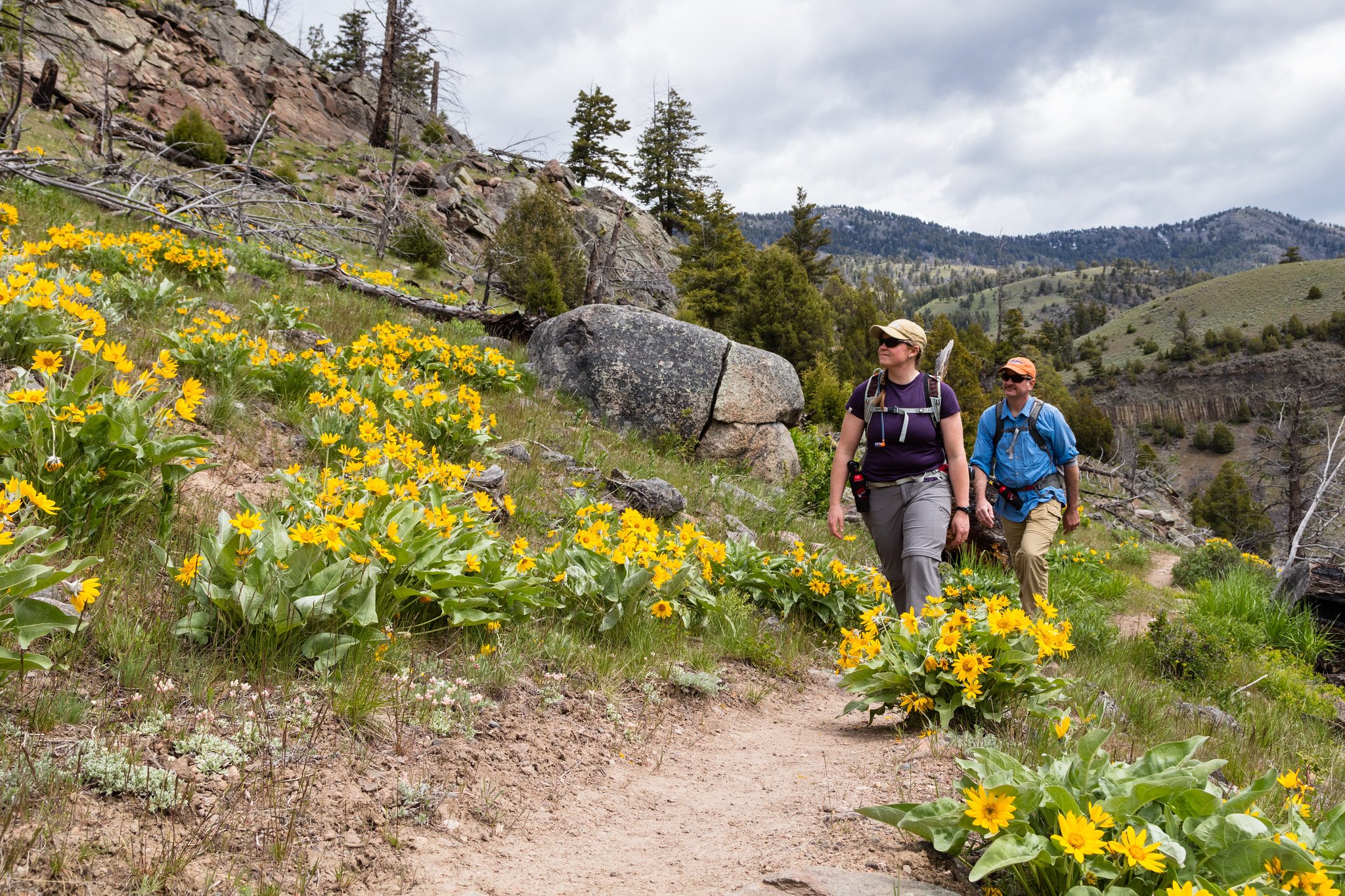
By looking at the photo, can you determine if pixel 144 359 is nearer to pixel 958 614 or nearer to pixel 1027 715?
pixel 958 614

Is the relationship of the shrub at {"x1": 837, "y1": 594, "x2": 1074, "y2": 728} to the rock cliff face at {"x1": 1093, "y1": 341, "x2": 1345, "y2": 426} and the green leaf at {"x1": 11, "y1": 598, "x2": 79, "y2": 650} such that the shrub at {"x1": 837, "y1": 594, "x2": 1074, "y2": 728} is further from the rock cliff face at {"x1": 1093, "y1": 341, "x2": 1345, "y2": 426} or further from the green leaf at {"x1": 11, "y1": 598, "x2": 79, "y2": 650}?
the rock cliff face at {"x1": 1093, "y1": 341, "x2": 1345, "y2": 426}

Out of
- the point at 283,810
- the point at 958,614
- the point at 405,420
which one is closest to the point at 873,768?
the point at 958,614

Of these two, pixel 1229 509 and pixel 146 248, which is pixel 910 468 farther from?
pixel 1229 509

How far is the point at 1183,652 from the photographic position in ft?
22.3

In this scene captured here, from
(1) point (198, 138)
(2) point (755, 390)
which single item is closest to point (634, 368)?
(2) point (755, 390)

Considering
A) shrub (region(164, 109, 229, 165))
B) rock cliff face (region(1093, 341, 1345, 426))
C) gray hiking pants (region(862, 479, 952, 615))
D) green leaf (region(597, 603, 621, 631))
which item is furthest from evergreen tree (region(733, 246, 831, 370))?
rock cliff face (region(1093, 341, 1345, 426))

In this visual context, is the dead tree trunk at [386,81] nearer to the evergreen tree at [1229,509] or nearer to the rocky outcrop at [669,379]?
the rocky outcrop at [669,379]

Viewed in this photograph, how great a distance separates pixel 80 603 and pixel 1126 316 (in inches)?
5980

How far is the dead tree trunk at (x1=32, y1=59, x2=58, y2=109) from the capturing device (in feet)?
55.1

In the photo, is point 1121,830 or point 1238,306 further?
point 1238,306

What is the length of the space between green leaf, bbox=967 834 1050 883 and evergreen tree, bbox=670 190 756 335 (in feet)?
78.2

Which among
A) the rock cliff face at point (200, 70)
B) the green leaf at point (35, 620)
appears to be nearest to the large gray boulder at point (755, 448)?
the green leaf at point (35, 620)

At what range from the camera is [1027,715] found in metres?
3.20

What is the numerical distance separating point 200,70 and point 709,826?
3053cm
